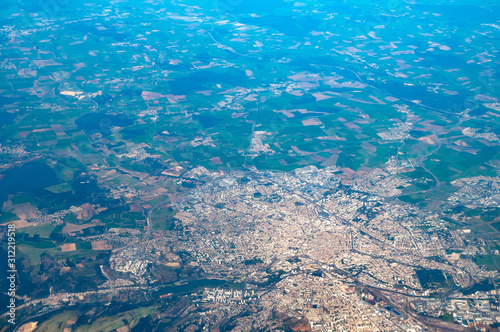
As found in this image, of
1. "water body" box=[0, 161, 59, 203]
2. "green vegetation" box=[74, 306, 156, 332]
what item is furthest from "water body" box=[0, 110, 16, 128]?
"green vegetation" box=[74, 306, 156, 332]

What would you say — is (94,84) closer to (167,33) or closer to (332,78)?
(167,33)

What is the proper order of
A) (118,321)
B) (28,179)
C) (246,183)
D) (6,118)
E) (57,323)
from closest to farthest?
(57,323), (118,321), (28,179), (246,183), (6,118)

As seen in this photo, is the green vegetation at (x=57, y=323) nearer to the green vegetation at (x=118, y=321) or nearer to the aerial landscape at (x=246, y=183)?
the aerial landscape at (x=246, y=183)

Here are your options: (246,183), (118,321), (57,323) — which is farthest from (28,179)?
(118,321)

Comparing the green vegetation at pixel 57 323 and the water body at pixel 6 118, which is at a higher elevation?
the green vegetation at pixel 57 323

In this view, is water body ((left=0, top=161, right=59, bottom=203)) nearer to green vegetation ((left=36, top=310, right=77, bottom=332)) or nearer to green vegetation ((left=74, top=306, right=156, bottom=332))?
green vegetation ((left=36, top=310, right=77, bottom=332))

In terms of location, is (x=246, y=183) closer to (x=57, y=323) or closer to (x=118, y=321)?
(x=118, y=321)

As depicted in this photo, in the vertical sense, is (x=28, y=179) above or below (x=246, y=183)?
above

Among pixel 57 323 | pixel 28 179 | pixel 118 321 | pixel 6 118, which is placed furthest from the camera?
pixel 6 118

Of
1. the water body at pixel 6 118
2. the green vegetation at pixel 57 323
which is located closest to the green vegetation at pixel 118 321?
the green vegetation at pixel 57 323
